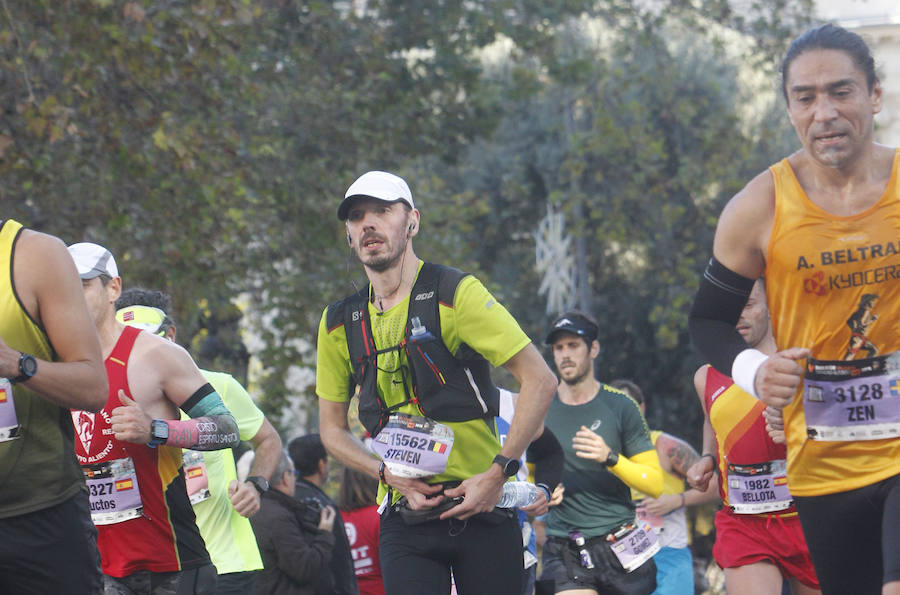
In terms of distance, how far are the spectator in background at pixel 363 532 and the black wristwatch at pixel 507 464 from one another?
399 cm

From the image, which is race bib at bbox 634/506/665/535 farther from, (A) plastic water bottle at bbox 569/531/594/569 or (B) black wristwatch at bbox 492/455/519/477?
(B) black wristwatch at bbox 492/455/519/477

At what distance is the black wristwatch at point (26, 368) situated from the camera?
355 centimetres

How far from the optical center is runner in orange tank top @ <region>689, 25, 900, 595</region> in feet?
12.4

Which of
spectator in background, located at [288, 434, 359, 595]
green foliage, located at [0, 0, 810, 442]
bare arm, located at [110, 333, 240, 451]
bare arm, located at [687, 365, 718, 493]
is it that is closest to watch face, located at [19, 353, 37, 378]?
bare arm, located at [110, 333, 240, 451]

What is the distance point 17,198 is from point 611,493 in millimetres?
6076

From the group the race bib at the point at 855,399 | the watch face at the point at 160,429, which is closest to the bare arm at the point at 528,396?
the watch face at the point at 160,429

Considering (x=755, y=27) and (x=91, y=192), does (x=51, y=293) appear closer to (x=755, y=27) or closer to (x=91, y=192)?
(x=91, y=192)

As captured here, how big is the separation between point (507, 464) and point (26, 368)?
6.48ft

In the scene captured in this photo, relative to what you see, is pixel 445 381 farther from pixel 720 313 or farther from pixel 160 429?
pixel 720 313

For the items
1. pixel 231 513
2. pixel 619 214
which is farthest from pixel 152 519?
pixel 619 214

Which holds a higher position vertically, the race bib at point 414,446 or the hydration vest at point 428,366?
the hydration vest at point 428,366

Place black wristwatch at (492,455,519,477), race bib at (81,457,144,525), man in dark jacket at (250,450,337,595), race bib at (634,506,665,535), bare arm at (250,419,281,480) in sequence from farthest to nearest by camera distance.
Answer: race bib at (634,506,665,535) → man in dark jacket at (250,450,337,595) → bare arm at (250,419,281,480) → race bib at (81,457,144,525) → black wristwatch at (492,455,519,477)

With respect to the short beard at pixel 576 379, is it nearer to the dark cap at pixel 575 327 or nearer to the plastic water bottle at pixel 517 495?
the dark cap at pixel 575 327

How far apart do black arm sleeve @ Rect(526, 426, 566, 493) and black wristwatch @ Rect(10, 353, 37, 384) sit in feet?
10.2
